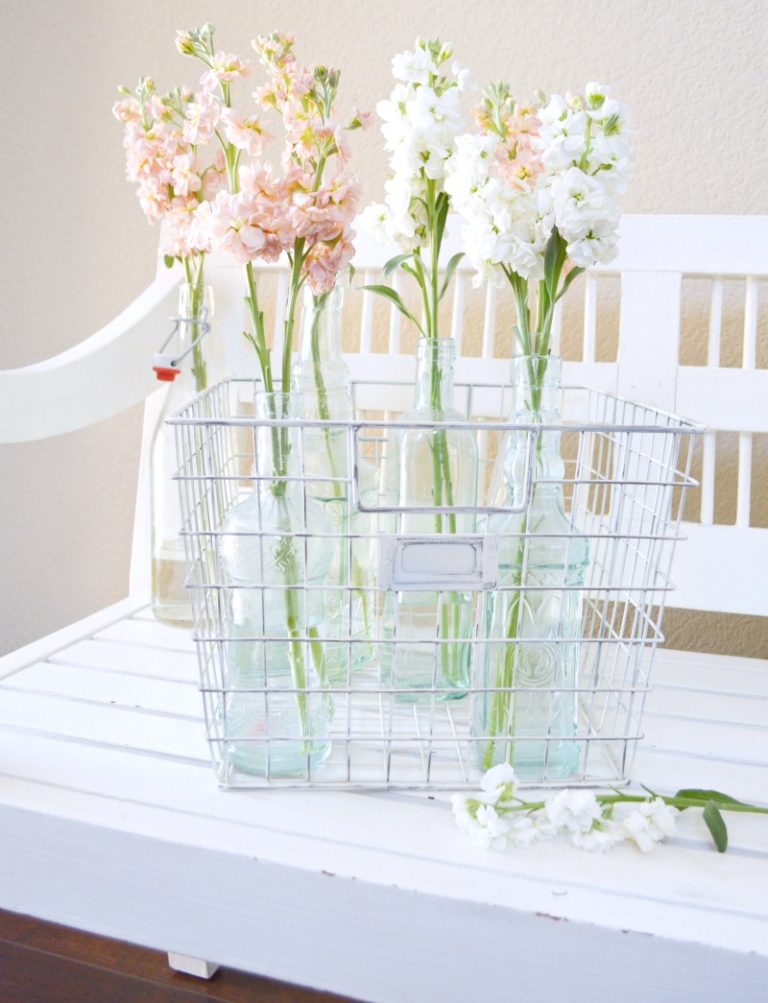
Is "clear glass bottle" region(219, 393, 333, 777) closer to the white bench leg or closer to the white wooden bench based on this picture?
the white wooden bench

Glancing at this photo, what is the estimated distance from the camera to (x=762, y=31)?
3.15ft

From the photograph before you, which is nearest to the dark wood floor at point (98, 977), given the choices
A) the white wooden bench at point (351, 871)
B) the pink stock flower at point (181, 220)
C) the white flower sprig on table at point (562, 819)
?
the white wooden bench at point (351, 871)

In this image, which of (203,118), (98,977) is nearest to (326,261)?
(203,118)

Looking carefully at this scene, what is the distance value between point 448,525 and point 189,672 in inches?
10.7

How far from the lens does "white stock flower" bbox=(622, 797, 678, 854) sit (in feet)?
1.72

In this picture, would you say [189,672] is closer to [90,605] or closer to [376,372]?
[376,372]

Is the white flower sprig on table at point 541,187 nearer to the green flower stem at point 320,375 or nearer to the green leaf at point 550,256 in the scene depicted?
the green leaf at point 550,256

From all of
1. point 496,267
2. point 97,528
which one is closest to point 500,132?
point 496,267

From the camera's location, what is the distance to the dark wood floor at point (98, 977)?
0.79 meters

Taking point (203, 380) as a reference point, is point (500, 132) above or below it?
above

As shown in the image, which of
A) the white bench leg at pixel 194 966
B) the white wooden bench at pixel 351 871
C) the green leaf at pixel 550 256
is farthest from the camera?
the white bench leg at pixel 194 966

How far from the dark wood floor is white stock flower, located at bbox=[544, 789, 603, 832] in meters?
0.39

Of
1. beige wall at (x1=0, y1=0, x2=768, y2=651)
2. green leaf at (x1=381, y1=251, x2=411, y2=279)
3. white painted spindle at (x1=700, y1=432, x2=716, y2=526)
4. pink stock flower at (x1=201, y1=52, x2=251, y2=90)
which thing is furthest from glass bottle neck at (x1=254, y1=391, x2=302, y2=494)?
beige wall at (x1=0, y1=0, x2=768, y2=651)

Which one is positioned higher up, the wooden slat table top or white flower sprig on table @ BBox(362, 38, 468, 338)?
white flower sprig on table @ BBox(362, 38, 468, 338)
